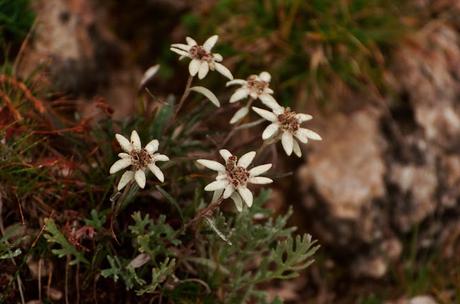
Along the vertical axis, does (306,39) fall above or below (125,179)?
above

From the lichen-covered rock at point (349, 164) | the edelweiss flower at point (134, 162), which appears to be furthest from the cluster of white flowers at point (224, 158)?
the lichen-covered rock at point (349, 164)

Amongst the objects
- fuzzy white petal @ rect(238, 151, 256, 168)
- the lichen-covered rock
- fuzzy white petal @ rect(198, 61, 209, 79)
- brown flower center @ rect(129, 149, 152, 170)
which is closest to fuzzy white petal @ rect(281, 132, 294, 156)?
fuzzy white petal @ rect(238, 151, 256, 168)

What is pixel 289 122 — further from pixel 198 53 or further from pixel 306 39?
pixel 306 39

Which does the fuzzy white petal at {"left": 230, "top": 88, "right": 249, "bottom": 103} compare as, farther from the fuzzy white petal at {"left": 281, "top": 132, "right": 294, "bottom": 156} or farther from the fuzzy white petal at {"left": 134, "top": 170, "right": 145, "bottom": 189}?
the fuzzy white petal at {"left": 134, "top": 170, "right": 145, "bottom": 189}

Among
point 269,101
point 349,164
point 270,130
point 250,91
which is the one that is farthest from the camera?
point 349,164

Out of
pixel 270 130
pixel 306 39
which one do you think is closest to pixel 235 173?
pixel 270 130

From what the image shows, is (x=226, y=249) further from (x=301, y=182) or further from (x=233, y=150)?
(x=301, y=182)
